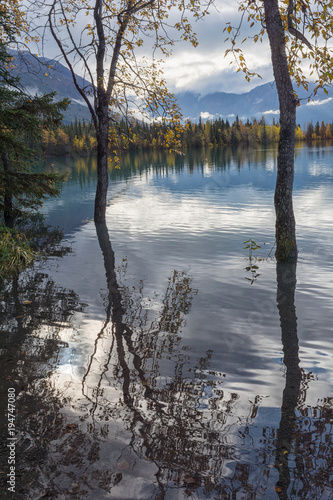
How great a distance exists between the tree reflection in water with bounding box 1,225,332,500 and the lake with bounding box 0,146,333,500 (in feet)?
0.06

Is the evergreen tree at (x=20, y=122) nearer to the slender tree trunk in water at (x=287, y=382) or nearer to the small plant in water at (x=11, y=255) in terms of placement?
the small plant in water at (x=11, y=255)

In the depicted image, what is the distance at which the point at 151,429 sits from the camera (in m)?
4.43

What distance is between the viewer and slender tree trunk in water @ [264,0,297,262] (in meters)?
10.8

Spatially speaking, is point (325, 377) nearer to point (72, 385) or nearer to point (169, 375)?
point (169, 375)

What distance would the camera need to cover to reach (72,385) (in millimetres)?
5355

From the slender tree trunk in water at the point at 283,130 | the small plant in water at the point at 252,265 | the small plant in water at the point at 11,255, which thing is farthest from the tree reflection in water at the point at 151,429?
the slender tree trunk in water at the point at 283,130

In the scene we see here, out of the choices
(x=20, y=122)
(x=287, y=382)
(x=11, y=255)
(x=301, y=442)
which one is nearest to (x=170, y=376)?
(x=287, y=382)

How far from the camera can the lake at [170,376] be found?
376cm

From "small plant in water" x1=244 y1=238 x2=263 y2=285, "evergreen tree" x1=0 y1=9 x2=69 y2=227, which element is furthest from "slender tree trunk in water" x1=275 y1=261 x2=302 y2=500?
"evergreen tree" x1=0 y1=9 x2=69 y2=227

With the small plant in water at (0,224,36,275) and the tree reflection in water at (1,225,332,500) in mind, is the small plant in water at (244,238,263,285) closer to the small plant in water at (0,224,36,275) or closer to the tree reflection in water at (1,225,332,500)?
the tree reflection in water at (1,225,332,500)

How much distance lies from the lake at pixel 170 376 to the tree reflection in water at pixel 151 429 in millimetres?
Result: 17

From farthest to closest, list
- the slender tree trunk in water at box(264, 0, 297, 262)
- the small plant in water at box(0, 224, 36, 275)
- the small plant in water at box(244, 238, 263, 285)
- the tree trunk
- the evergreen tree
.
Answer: the tree trunk, the evergreen tree, the small plant in water at box(0, 224, 36, 275), the small plant in water at box(244, 238, 263, 285), the slender tree trunk in water at box(264, 0, 297, 262)

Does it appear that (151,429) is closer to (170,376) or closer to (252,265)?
(170,376)

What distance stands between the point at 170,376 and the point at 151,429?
4.31ft
